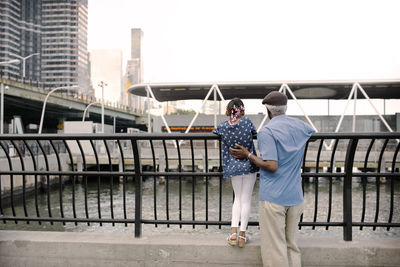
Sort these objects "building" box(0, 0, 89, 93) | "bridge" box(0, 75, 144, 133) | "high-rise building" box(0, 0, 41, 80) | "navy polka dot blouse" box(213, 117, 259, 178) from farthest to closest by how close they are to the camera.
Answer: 1. "building" box(0, 0, 89, 93)
2. "high-rise building" box(0, 0, 41, 80)
3. "bridge" box(0, 75, 144, 133)
4. "navy polka dot blouse" box(213, 117, 259, 178)

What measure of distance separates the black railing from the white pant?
0.39 meters

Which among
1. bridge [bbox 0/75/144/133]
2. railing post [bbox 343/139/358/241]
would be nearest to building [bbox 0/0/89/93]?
bridge [bbox 0/75/144/133]

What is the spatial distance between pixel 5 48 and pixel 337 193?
124 meters

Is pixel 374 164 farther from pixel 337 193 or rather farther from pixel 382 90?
pixel 382 90

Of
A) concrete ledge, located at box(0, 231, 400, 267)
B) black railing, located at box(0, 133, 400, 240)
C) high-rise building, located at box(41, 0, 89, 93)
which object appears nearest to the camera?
concrete ledge, located at box(0, 231, 400, 267)

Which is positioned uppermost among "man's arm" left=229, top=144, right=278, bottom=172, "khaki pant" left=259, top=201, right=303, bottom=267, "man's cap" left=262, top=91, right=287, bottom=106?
"man's cap" left=262, top=91, right=287, bottom=106

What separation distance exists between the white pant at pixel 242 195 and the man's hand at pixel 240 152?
281 millimetres

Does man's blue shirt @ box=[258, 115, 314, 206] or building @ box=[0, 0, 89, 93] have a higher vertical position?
building @ box=[0, 0, 89, 93]

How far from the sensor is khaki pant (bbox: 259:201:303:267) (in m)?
3.09

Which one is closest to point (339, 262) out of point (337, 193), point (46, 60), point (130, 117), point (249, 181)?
point (249, 181)

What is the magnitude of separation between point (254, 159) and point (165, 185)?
7.02 meters

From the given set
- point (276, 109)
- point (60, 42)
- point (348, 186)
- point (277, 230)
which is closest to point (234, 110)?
point (276, 109)

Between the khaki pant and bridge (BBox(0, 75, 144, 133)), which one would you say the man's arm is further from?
bridge (BBox(0, 75, 144, 133))

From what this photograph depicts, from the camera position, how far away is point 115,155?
3644 cm
